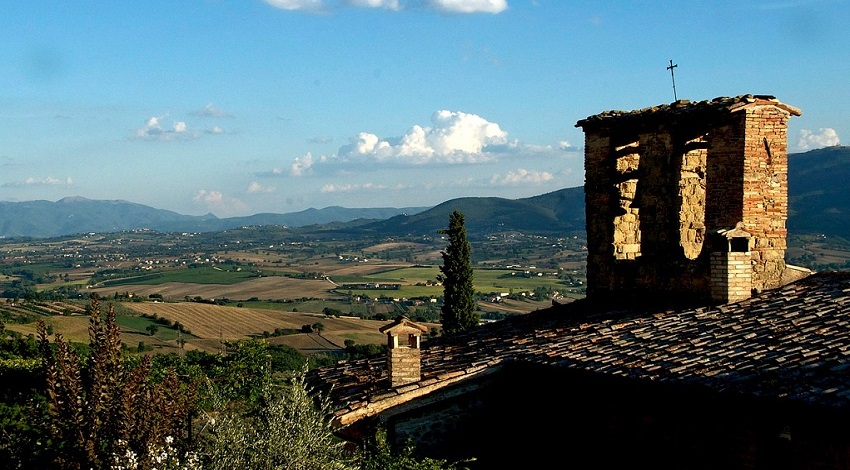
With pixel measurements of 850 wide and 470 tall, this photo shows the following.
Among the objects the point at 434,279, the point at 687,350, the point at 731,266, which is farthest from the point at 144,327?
the point at 434,279

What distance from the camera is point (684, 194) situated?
1731 centimetres

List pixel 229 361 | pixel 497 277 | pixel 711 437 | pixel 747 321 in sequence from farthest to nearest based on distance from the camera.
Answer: pixel 497 277
pixel 229 361
pixel 747 321
pixel 711 437

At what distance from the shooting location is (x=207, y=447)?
12.7 metres

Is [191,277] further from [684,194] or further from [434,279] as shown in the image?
[684,194]

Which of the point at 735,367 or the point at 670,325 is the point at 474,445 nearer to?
the point at 670,325

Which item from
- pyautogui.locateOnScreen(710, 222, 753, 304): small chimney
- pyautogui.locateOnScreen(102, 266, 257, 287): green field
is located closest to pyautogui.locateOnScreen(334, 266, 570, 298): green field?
pyautogui.locateOnScreen(102, 266, 257, 287): green field

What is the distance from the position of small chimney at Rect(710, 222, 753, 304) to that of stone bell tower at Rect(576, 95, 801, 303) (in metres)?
0.03

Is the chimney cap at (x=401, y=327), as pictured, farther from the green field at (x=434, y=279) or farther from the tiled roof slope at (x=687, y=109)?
the green field at (x=434, y=279)

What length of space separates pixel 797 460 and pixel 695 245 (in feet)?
23.1

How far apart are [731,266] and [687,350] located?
258cm

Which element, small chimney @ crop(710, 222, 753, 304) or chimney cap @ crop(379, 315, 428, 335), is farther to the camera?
chimney cap @ crop(379, 315, 428, 335)

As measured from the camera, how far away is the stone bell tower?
52.0ft

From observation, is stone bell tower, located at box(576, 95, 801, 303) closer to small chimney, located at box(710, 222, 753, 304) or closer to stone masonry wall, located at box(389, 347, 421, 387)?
small chimney, located at box(710, 222, 753, 304)

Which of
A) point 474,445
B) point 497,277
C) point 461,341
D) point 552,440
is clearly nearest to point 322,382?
point 461,341
